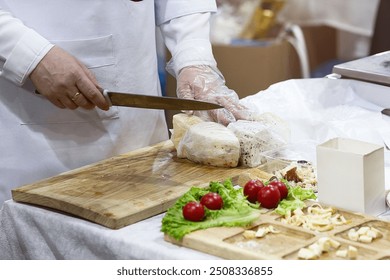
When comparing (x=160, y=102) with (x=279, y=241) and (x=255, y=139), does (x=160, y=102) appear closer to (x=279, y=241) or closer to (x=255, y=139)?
(x=255, y=139)

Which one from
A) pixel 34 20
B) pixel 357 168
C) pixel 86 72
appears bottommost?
pixel 357 168

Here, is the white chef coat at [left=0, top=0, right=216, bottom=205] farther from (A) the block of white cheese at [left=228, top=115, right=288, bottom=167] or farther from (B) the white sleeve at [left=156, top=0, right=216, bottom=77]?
(A) the block of white cheese at [left=228, top=115, right=288, bottom=167]

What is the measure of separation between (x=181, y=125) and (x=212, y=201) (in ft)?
1.70

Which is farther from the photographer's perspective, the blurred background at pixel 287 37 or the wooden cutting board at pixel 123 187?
the blurred background at pixel 287 37

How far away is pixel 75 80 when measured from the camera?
1.99 meters

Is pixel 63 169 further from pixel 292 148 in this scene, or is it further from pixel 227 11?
pixel 227 11

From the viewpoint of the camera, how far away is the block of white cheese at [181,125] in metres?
2.05

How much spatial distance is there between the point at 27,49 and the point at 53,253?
1.88 ft

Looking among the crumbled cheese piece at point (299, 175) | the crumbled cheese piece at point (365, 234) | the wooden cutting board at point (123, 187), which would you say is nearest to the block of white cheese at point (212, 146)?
the wooden cutting board at point (123, 187)

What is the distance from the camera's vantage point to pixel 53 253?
1746mm

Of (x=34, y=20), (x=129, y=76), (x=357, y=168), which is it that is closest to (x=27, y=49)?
(x=34, y=20)

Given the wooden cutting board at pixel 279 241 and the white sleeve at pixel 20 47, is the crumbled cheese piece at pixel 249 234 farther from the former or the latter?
the white sleeve at pixel 20 47

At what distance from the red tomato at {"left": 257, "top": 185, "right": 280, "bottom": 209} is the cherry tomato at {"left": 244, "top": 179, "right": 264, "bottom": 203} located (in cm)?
2

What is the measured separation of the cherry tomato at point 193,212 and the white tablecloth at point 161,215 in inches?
2.7
